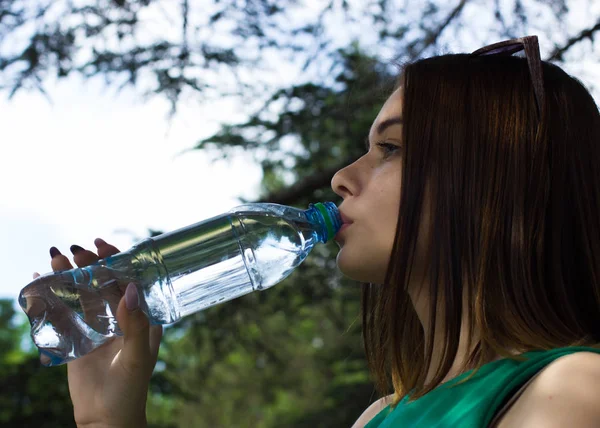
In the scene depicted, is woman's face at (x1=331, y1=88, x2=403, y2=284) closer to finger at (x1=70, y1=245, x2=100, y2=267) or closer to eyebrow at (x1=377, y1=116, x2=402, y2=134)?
eyebrow at (x1=377, y1=116, x2=402, y2=134)

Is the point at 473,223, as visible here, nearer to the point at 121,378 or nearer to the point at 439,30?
the point at 121,378

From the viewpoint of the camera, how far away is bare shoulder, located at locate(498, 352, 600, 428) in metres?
1.26

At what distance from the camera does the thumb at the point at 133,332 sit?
1.80 m

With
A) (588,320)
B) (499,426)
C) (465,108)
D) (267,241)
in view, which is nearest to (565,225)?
(588,320)

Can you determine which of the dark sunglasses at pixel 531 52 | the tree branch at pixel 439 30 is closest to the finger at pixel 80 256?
the dark sunglasses at pixel 531 52

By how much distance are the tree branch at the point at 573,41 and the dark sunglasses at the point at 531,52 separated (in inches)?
74.7

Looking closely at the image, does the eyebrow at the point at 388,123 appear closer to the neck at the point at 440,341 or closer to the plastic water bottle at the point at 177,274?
the plastic water bottle at the point at 177,274

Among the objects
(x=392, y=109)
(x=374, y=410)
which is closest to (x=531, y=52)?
(x=392, y=109)

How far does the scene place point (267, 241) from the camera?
226 centimetres

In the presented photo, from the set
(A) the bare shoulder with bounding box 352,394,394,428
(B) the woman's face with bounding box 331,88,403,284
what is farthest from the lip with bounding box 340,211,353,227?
(A) the bare shoulder with bounding box 352,394,394,428

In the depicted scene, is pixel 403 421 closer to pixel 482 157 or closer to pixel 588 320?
pixel 588 320

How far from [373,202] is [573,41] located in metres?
2.36

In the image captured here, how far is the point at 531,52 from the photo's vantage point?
1.80 metres

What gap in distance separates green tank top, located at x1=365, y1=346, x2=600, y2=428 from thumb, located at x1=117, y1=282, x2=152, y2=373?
58 cm
